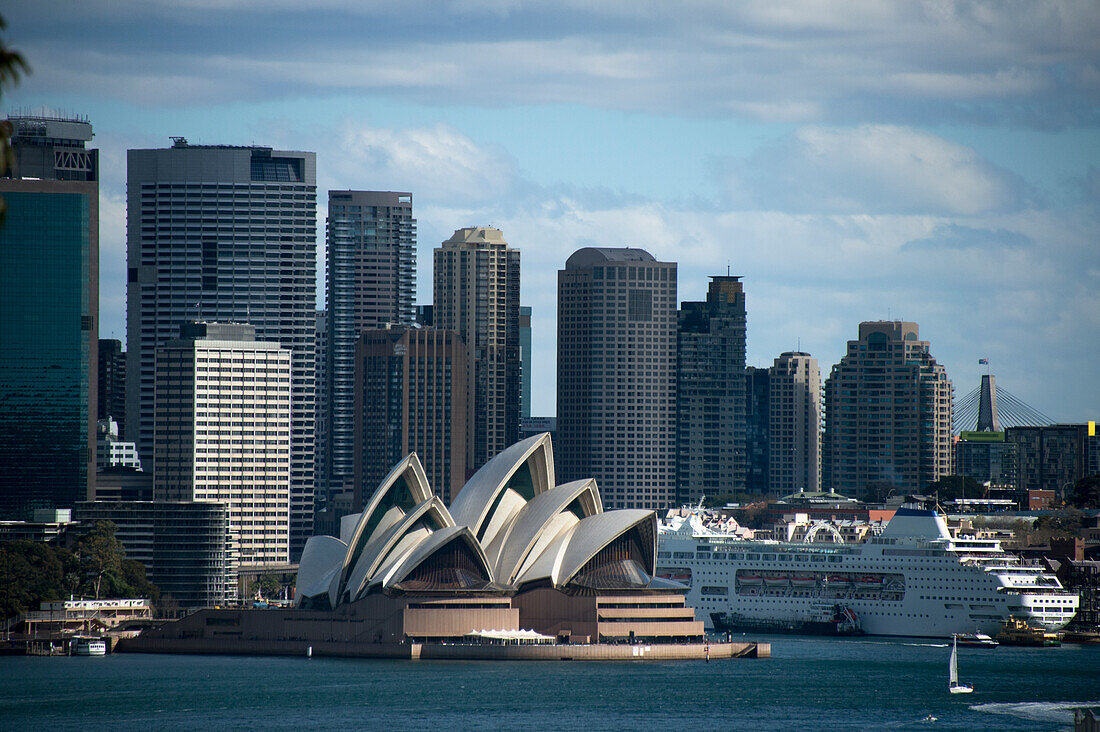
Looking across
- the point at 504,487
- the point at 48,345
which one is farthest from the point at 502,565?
the point at 48,345

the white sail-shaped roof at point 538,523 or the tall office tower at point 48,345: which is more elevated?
the tall office tower at point 48,345

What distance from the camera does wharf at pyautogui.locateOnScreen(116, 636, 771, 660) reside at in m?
89.6

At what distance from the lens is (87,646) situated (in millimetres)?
100688

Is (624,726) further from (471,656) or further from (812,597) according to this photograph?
(812,597)

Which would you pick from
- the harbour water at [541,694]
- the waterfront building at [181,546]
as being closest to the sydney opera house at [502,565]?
the harbour water at [541,694]

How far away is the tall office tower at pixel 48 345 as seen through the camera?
16200cm

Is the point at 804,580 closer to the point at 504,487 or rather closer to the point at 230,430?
the point at 504,487

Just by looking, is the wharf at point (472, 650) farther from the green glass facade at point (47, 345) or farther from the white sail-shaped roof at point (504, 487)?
the green glass facade at point (47, 345)

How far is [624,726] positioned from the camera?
64500mm

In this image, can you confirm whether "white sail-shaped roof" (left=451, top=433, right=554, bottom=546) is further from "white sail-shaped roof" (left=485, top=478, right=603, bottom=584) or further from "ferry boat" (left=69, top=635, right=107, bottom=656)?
"ferry boat" (left=69, top=635, right=107, bottom=656)

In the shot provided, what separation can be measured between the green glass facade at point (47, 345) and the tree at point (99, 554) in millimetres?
30543

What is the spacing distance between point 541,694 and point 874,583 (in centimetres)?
4894

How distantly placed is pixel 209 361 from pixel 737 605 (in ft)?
200

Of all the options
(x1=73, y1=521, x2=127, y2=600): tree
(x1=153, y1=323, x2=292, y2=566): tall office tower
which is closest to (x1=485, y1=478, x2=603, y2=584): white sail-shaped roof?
(x1=73, y1=521, x2=127, y2=600): tree
